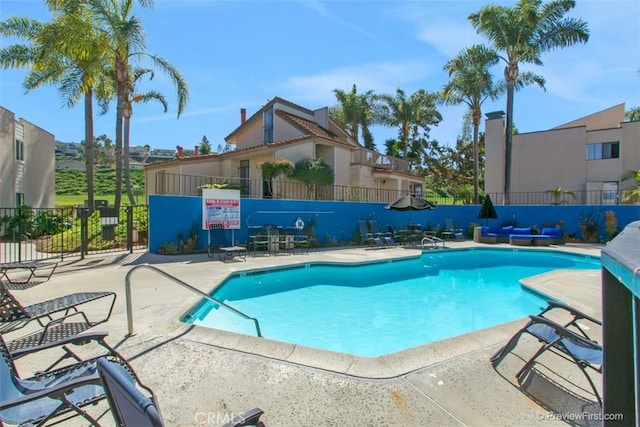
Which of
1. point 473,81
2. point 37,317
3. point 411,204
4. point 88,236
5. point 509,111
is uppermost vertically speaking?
point 473,81

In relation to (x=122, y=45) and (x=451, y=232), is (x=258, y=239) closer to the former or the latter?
(x=122, y=45)

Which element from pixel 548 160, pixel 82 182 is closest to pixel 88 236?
pixel 548 160

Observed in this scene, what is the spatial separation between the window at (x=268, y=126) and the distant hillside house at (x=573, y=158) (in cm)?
1712

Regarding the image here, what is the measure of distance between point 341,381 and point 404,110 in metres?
33.9

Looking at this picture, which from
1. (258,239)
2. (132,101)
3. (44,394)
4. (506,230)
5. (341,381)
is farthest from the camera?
(132,101)

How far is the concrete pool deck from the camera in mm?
2947

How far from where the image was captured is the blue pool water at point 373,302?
651 cm

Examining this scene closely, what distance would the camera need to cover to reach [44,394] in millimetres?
2033

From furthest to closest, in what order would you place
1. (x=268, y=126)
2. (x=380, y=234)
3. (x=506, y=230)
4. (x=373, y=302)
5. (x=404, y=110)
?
(x=404, y=110), (x=268, y=126), (x=506, y=230), (x=380, y=234), (x=373, y=302)

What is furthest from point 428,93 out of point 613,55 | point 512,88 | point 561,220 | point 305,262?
point 305,262

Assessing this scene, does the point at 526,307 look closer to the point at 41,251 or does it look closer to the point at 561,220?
the point at 561,220

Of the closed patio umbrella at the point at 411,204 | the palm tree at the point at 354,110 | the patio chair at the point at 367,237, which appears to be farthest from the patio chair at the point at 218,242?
the palm tree at the point at 354,110

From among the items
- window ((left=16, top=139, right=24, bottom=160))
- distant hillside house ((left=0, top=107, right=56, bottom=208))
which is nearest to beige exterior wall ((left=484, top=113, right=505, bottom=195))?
distant hillside house ((left=0, top=107, right=56, bottom=208))

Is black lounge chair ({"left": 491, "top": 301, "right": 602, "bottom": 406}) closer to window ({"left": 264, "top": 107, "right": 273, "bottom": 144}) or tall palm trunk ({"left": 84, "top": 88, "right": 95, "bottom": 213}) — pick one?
tall palm trunk ({"left": 84, "top": 88, "right": 95, "bottom": 213})
